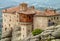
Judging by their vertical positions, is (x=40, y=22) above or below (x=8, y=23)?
above

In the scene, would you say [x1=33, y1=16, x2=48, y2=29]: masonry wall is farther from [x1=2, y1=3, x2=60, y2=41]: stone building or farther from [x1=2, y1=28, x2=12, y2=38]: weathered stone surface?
[x1=2, y1=28, x2=12, y2=38]: weathered stone surface

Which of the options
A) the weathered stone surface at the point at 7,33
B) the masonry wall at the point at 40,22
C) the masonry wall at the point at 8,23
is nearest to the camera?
the masonry wall at the point at 40,22

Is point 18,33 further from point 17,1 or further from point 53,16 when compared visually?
point 17,1

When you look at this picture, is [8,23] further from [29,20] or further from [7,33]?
[29,20]

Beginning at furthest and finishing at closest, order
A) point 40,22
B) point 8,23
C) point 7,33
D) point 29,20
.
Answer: point 8,23, point 7,33, point 29,20, point 40,22

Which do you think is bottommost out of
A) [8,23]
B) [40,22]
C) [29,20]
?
[8,23]

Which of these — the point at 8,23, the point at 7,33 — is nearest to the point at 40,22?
the point at 7,33

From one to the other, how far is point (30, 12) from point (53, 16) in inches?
158

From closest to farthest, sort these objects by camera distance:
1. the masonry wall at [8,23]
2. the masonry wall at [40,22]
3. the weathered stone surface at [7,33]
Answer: the masonry wall at [40,22]
the weathered stone surface at [7,33]
the masonry wall at [8,23]

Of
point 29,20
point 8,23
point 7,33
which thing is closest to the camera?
point 29,20

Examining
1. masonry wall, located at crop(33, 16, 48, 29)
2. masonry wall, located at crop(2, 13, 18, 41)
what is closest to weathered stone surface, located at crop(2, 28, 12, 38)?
masonry wall, located at crop(2, 13, 18, 41)

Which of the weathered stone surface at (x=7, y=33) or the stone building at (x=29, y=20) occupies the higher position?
the stone building at (x=29, y=20)

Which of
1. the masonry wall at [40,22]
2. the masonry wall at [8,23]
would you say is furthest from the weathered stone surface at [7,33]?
the masonry wall at [40,22]

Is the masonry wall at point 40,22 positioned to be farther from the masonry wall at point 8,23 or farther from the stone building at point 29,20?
the masonry wall at point 8,23
